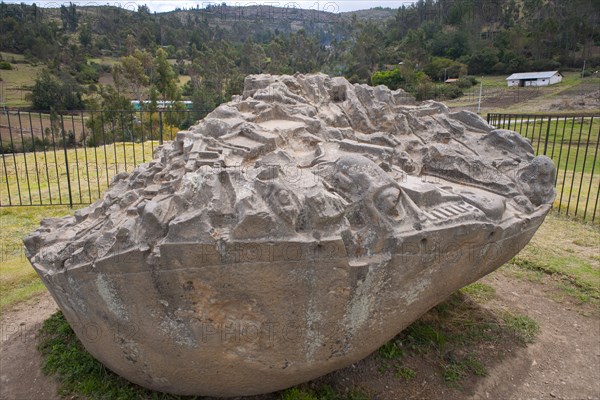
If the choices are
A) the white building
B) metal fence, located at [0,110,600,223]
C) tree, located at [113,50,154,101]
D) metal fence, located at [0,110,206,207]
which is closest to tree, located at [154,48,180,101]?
tree, located at [113,50,154,101]

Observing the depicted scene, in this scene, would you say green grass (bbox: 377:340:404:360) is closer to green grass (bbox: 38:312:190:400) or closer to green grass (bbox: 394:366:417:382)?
green grass (bbox: 394:366:417:382)

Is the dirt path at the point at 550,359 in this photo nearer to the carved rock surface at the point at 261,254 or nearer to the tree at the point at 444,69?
the carved rock surface at the point at 261,254

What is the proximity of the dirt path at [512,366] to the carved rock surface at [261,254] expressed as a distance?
62 centimetres

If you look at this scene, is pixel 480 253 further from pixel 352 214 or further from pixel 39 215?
pixel 39 215

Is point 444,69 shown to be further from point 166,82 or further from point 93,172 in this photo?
point 93,172

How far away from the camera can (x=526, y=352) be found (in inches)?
163

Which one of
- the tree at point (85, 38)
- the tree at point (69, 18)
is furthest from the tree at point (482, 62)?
the tree at point (69, 18)

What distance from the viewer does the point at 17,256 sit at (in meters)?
6.09

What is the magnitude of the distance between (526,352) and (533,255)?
2306mm

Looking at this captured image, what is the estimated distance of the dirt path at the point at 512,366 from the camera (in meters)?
3.54

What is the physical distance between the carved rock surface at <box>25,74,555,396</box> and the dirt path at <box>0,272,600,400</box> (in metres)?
0.62

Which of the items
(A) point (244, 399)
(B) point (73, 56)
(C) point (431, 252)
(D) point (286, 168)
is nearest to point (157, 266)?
(D) point (286, 168)

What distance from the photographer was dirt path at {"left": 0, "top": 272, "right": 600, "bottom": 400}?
11.6 ft

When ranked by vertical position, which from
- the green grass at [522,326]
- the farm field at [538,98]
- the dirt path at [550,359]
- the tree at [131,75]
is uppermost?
the tree at [131,75]
